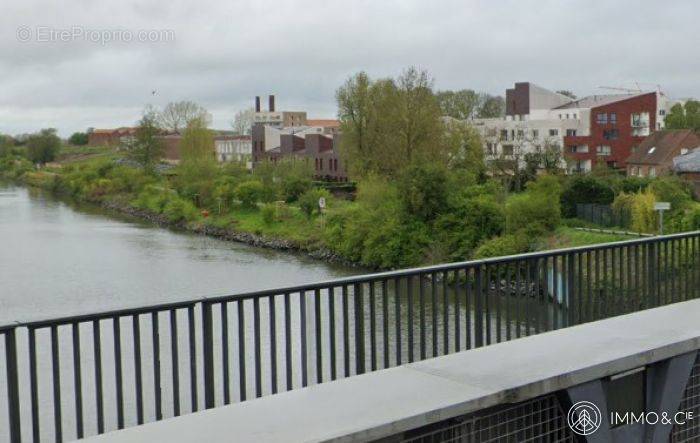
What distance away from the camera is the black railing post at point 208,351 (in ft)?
15.3

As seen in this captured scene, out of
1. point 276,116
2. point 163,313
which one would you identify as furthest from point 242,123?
point 163,313

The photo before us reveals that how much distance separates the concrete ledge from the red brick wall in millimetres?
71873

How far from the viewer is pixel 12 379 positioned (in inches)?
159

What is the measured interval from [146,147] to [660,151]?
177ft

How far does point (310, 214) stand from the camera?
2183 inches

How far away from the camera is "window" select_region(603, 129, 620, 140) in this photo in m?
74.8

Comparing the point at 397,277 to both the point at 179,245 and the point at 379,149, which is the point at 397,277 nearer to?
the point at 179,245

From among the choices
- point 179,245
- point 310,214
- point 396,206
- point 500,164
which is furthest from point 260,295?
point 500,164

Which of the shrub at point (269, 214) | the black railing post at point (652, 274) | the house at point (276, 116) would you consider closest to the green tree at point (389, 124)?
the shrub at point (269, 214)

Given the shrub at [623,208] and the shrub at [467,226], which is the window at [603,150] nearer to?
the shrub at [623,208]

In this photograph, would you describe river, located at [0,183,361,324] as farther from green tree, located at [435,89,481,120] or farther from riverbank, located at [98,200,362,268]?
green tree, located at [435,89,481,120]

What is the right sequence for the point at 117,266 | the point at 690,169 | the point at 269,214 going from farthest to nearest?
the point at 269,214 → the point at 690,169 → the point at 117,266

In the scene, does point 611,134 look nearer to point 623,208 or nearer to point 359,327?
point 623,208

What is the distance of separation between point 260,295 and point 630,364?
1.94 m
